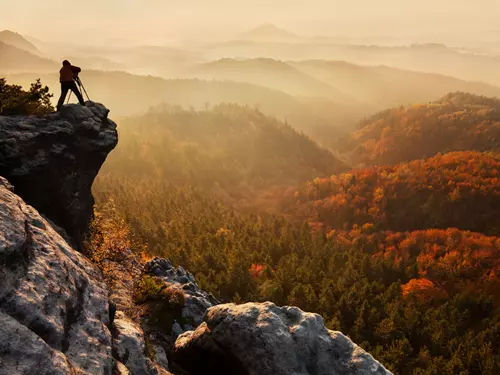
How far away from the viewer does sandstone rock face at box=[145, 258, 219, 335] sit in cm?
2528

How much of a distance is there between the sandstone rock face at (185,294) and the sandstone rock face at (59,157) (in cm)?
756

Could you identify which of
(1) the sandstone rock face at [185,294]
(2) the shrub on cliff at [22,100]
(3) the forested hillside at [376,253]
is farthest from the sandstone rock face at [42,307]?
(3) the forested hillside at [376,253]

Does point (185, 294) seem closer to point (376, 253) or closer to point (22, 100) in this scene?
point (22, 100)

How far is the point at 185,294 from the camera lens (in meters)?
28.0

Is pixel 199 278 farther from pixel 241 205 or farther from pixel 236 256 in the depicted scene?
pixel 241 205

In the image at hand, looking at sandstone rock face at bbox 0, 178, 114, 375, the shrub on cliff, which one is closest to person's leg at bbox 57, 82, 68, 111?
the shrub on cliff

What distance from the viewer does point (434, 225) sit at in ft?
486

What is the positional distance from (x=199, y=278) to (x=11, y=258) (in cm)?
5558

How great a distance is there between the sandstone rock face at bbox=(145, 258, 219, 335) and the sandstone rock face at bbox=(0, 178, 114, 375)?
10.0 m

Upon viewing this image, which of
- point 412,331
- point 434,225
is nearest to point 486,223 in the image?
point 434,225

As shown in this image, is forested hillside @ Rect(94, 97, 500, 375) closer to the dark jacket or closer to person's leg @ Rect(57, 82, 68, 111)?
person's leg @ Rect(57, 82, 68, 111)

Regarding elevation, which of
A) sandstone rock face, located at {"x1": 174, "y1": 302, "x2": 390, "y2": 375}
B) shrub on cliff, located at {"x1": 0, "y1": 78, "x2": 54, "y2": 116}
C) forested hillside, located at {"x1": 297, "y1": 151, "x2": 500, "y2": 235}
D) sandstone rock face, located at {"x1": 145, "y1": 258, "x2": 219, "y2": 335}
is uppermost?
shrub on cliff, located at {"x1": 0, "y1": 78, "x2": 54, "y2": 116}

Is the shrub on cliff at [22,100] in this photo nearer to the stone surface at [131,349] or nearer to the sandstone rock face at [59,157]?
the sandstone rock face at [59,157]

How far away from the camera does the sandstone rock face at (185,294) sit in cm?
2528
